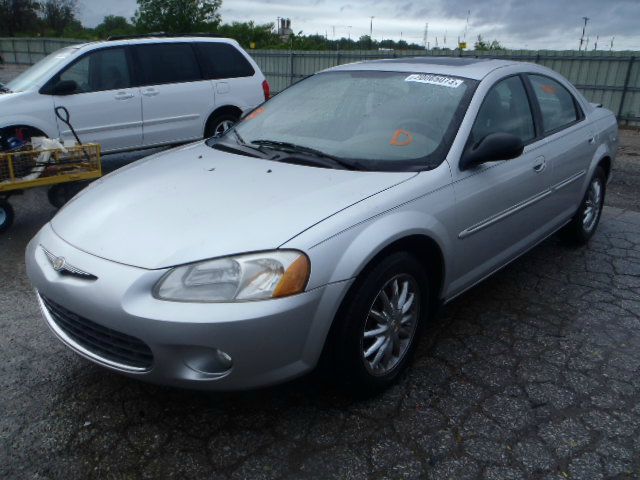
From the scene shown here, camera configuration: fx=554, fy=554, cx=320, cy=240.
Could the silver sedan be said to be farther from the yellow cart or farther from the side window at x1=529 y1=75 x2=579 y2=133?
the yellow cart

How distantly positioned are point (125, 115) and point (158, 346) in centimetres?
566

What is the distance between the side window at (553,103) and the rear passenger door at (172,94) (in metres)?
4.92

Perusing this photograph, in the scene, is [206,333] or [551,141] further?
[551,141]

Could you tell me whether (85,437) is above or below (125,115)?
below

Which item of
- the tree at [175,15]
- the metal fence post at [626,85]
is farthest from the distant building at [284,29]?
the metal fence post at [626,85]

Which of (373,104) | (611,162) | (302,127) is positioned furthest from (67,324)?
(611,162)

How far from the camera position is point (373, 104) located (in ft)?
11.0

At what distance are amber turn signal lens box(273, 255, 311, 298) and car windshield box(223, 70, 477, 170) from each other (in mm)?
860

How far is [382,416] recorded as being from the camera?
261 cm

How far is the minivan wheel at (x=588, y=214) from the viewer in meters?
4.64

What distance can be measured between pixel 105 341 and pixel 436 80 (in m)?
2.37

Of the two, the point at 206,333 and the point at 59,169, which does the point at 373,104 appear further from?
the point at 59,169

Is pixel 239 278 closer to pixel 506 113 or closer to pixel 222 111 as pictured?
pixel 506 113

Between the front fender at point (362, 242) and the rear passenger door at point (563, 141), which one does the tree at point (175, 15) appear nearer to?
the rear passenger door at point (563, 141)
